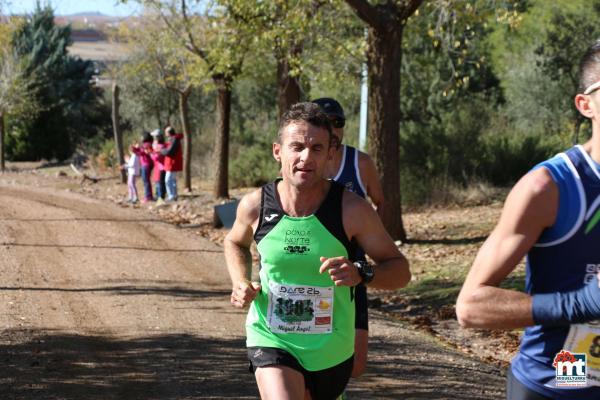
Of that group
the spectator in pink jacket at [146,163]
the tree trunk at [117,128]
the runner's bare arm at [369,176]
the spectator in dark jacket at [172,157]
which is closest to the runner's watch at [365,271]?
the runner's bare arm at [369,176]

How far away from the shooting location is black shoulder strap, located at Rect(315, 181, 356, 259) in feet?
13.5

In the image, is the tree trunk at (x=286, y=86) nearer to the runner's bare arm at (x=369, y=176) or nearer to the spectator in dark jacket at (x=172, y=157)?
the spectator in dark jacket at (x=172, y=157)

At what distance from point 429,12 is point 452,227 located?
407 centimetres

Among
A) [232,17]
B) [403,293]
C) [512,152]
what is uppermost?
[232,17]

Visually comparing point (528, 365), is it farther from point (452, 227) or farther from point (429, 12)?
point (429, 12)

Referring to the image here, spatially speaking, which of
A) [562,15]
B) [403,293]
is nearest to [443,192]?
[403,293]

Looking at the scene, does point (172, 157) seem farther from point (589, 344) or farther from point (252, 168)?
point (589, 344)

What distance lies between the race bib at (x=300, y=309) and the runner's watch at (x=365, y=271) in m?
0.16

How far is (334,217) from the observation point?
4137 millimetres

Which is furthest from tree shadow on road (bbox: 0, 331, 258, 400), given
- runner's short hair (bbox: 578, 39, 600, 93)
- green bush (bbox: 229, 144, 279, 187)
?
green bush (bbox: 229, 144, 279, 187)

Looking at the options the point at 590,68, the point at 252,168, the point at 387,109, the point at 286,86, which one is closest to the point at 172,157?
the point at 286,86

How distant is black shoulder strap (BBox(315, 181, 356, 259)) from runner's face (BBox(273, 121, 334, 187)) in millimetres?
107

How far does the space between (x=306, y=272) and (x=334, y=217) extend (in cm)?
27

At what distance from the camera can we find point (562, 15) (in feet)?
86.6
